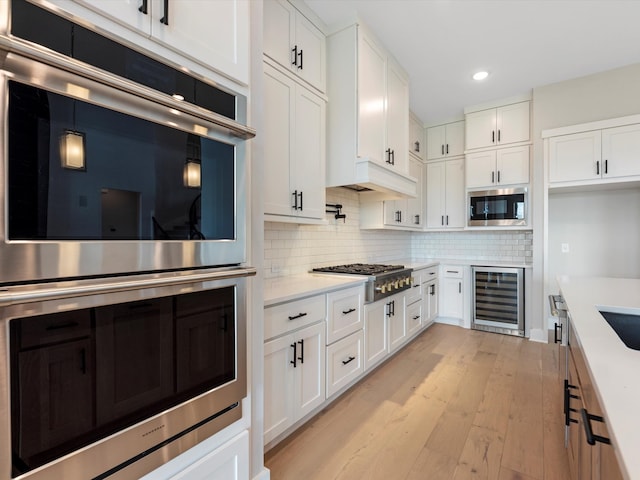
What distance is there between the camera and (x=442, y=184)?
15.4ft

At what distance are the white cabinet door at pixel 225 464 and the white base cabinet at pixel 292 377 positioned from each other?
0.43 m

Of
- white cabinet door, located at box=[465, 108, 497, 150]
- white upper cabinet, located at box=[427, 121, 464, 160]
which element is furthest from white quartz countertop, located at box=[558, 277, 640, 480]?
white upper cabinet, located at box=[427, 121, 464, 160]

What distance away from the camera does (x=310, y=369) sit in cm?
201

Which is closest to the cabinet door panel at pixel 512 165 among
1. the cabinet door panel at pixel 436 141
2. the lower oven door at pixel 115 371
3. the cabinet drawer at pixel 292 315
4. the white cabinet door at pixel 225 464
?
the cabinet door panel at pixel 436 141

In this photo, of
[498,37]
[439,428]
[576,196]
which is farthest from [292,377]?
[576,196]

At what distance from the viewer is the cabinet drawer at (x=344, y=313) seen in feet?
7.15

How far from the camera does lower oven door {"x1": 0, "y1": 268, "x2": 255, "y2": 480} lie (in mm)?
713

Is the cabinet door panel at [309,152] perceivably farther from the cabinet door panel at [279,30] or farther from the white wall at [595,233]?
the white wall at [595,233]

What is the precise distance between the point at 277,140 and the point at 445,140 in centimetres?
346

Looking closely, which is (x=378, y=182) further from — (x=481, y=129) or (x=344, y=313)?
(x=481, y=129)

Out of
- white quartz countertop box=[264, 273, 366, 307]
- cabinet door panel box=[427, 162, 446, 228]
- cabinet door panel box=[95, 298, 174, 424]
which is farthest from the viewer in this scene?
cabinet door panel box=[427, 162, 446, 228]

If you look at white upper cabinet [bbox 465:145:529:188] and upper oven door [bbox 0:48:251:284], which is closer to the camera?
upper oven door [bbox 0:48:251:284]

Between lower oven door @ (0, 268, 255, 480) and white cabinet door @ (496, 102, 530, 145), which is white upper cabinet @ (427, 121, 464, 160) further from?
lower oven door @ (0, 268, 255, 480)

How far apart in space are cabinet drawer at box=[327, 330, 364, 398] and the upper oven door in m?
1.38
